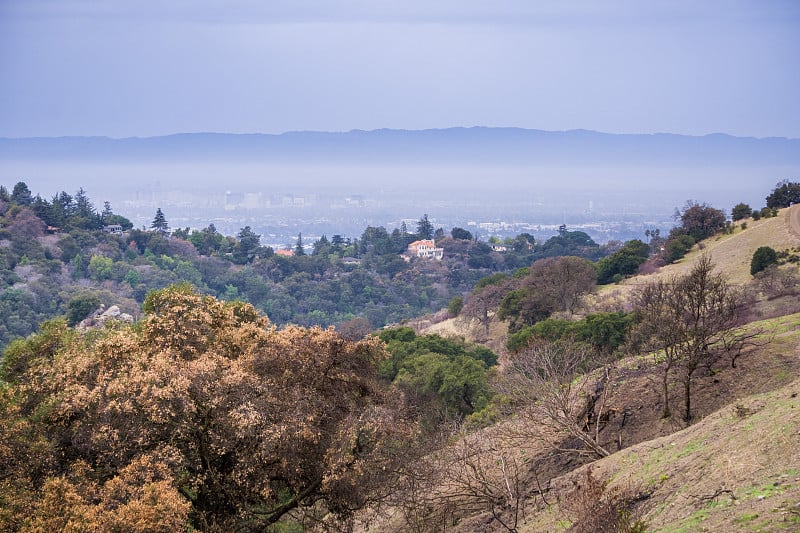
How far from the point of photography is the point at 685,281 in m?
16.4

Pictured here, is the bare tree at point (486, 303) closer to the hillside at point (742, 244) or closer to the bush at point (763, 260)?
the hillside at point (742, 244)

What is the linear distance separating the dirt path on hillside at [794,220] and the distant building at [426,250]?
2334 inches

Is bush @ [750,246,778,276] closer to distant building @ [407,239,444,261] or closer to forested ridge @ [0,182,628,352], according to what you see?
forested ridge @ [0,182,628,352]

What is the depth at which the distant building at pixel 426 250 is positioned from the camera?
105562 millimetres

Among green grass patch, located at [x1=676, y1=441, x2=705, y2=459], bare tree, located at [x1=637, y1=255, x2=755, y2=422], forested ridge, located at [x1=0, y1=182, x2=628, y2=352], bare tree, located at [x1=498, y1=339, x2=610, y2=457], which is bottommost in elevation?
forested ridge, located at [x1=0, y1=182, x2=628, y2=352]

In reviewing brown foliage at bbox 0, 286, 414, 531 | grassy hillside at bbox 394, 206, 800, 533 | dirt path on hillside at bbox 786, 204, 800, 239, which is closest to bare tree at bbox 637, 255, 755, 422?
grassy hillside at bbox 394, 206, 800, 533

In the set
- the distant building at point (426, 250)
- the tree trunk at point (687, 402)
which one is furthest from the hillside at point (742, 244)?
the distant building at point (426, 250)

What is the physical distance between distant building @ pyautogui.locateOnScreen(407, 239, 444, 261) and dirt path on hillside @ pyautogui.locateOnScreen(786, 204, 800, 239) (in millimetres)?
59274

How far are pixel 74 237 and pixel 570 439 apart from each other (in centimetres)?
7792

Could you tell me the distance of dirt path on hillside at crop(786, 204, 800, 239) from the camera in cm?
4134

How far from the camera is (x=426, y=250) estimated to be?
10675 cm

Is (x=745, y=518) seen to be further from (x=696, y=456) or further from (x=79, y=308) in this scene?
(x=79, y=308)

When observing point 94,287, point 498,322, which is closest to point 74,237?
point 94,287

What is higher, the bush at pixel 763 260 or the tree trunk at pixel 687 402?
the bush at pixel 763 260
